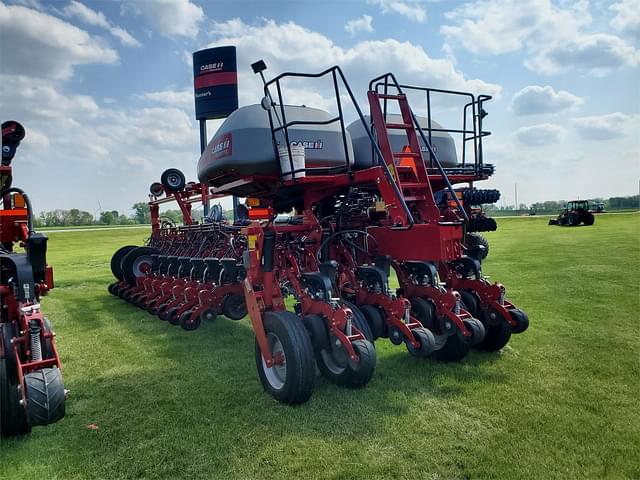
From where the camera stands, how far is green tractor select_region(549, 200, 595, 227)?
124 feet

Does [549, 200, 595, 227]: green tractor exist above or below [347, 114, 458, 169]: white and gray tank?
below

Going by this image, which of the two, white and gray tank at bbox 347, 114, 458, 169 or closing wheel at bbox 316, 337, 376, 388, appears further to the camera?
white and gray tank at bbox 347, 114, 458, 169

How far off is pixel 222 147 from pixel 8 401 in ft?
11.3

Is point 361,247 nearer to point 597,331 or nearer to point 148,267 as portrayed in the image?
point 597,331

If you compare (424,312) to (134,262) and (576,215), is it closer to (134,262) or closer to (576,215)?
(134,262)

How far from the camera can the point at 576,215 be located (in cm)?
3772

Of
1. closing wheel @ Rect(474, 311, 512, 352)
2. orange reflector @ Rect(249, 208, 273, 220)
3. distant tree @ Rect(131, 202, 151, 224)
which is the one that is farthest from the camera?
distant tree @ Rect(131, 202, 151, 224)

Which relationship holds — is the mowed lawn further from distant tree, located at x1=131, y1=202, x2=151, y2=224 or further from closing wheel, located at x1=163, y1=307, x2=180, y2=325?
distant tree, located at x1=131, y1=202, x2=151, y2=224

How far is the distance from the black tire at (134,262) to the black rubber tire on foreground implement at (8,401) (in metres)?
7.54

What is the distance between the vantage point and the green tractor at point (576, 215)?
37656 millimetres

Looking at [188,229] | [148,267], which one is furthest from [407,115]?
[148,267]

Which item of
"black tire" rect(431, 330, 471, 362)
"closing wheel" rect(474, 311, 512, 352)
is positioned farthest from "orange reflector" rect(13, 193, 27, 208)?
"closing wheel" rect(474, 311, 512, 352)

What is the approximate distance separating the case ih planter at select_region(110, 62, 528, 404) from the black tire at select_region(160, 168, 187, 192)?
4.81 m

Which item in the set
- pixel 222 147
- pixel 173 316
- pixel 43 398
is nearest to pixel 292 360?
pixel 43 398
